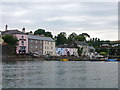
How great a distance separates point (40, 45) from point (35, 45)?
3.80 meters

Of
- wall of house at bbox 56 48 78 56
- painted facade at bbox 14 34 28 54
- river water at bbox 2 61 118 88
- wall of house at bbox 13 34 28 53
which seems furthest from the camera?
wall of house at bbox 56 48 78 56

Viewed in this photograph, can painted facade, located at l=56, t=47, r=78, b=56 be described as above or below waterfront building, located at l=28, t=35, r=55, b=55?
below

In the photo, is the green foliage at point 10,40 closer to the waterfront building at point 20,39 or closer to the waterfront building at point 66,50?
the waterfront building at point 20,39

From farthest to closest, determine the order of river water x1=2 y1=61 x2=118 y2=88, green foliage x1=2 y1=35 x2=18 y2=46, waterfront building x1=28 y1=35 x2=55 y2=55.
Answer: waterfront building x1=28 y1=35 x2=55 y2=55
green foliage x1=2 y1=35 x2=18 y2=46
river water x1=2 y1=61 x2=118 y2=88

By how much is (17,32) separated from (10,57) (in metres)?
16.6

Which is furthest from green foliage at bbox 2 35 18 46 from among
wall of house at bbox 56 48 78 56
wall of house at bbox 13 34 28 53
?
wall of house at bbox 56 48 78 56

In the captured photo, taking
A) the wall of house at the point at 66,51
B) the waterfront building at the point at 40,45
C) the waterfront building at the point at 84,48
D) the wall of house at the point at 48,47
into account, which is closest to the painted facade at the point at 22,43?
the waterfront building at the point at 40,45

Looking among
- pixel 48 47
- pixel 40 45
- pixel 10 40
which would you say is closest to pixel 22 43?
pixel 40 45

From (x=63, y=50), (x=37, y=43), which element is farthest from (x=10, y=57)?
(x=63, y=50)

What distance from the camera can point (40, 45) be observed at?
13750 centimetres

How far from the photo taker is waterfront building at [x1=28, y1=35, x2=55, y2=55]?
132375mm

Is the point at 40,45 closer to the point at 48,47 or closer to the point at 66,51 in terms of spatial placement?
the point at 48,47

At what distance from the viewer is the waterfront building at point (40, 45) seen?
434 feet

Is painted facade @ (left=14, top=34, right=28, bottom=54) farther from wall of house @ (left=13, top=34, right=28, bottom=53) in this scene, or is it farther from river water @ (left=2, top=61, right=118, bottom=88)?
river water @ (left=2, top=61, right=118, bottom=88)
